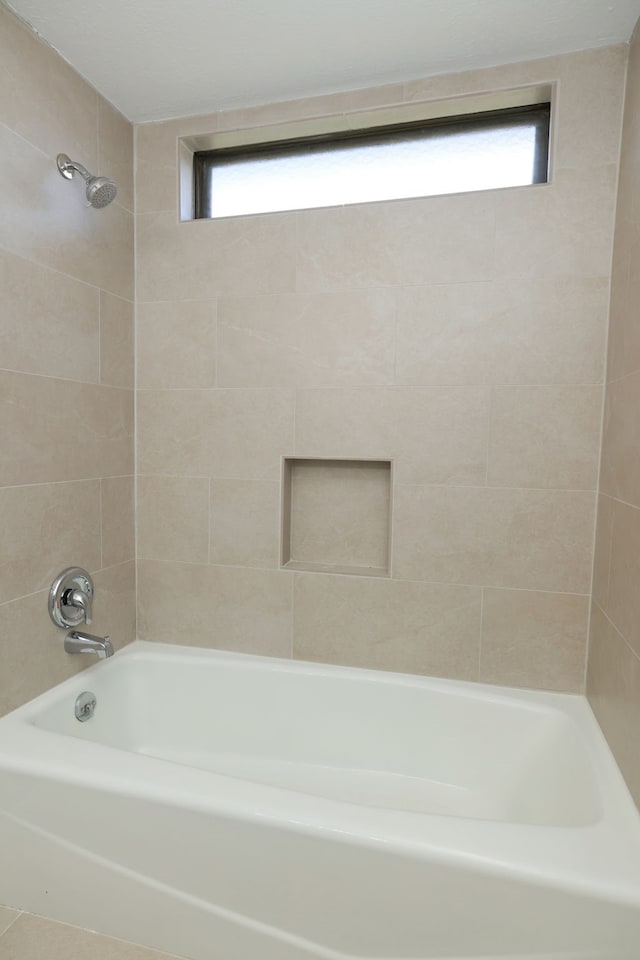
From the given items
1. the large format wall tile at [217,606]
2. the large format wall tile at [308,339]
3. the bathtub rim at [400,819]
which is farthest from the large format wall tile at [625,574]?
the large format wall tile at [217,606]

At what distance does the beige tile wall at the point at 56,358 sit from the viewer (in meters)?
1.49

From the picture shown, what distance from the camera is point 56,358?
Answer: 64.9 inches

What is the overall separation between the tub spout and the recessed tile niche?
654mm

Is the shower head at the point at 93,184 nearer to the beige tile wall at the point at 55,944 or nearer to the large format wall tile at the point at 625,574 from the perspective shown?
the large format wall tile at the point at 625,574

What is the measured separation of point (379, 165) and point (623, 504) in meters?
1.40

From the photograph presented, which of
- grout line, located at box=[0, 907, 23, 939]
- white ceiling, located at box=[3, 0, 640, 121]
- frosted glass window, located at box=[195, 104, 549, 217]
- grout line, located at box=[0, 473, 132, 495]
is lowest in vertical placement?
grout line, located at box=[0, 907, 23, 939]

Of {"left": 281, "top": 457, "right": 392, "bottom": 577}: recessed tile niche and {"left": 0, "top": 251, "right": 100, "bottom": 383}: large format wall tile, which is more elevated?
{"left": 0, "top": 251, "right": 100, "bottom": 383}: large format wall tile

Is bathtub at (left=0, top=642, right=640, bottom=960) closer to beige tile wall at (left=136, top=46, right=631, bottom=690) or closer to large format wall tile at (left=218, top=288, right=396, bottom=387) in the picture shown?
beige tile wall at (left=136, top=46, right=631, bottom=690)

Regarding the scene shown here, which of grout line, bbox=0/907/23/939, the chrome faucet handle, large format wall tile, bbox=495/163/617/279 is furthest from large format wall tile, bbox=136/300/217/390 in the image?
grout line, bbox=0/907/23/939

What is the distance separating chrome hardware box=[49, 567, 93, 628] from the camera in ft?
5.46

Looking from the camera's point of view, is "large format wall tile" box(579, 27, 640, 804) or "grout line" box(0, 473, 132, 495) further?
"grout line" box(0, 473, 132, 495)

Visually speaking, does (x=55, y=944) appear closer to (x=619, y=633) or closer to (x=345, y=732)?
(x=345, y=732)

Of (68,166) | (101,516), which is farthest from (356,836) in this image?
(68,166)

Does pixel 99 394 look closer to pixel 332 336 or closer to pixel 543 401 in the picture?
pixel 332 336
